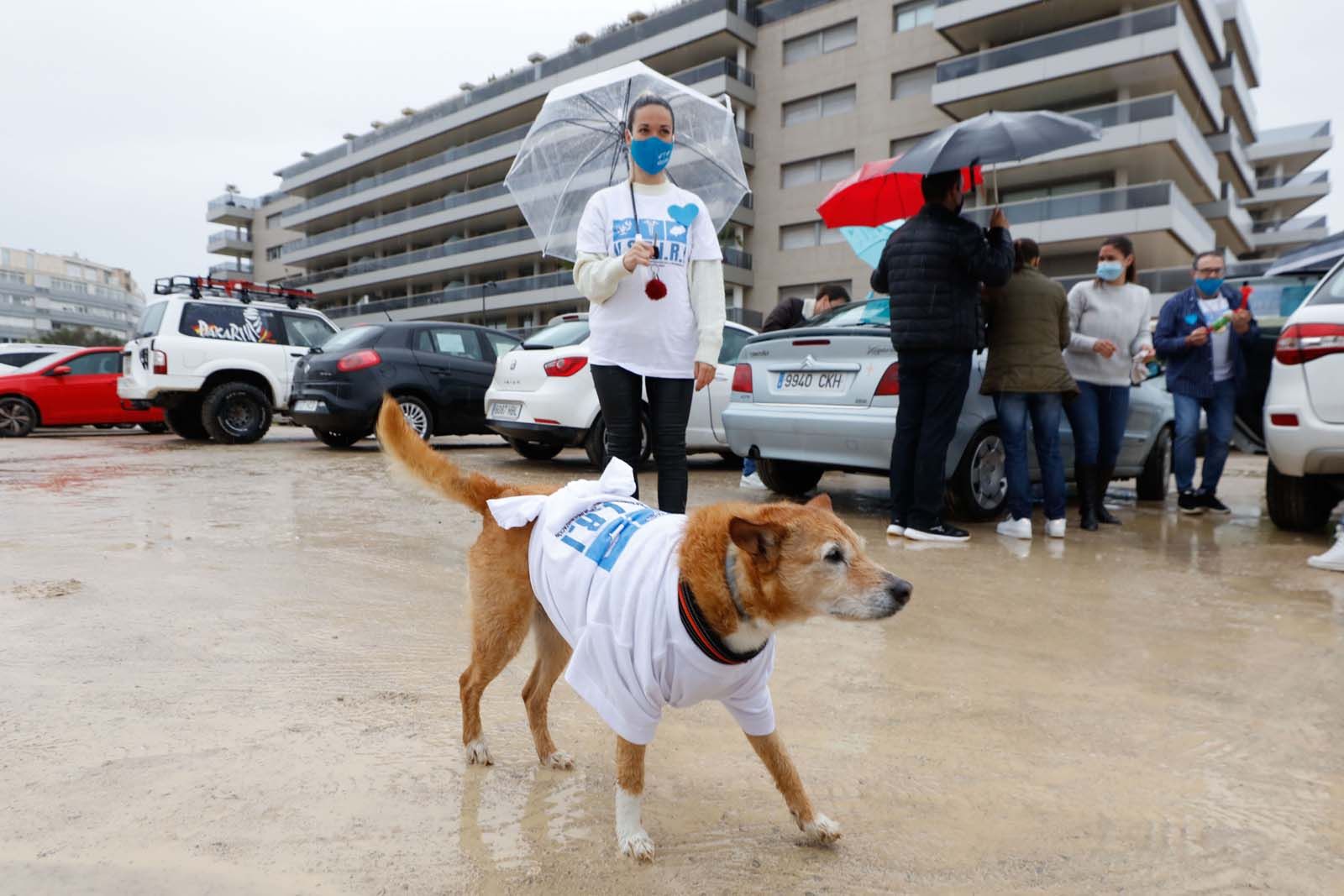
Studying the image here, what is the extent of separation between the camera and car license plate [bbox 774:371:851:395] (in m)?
5.54

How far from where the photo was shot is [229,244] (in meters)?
69.8

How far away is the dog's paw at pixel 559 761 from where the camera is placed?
212cm

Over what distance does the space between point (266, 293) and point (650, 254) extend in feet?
35.2

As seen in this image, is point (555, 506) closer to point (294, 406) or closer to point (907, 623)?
point (907, 623)

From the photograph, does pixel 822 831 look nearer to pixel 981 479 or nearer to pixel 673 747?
pixel 673 747

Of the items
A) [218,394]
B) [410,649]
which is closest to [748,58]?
[218,394]

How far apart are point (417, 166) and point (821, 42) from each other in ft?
92.8

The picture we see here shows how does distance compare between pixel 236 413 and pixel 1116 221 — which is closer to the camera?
pixel 236 413

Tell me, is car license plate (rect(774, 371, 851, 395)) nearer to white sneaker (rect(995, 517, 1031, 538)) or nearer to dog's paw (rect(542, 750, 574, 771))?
white sneaker (rect(995, 517, 1031, 538))

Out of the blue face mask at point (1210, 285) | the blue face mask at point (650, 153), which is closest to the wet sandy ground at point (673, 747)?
the blue face mask at point (650, 153)

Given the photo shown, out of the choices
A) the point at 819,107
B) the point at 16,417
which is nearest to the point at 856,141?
the point at 819,107

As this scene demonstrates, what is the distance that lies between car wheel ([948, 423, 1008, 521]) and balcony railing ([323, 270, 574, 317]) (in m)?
33.7

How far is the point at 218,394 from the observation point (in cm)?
1018

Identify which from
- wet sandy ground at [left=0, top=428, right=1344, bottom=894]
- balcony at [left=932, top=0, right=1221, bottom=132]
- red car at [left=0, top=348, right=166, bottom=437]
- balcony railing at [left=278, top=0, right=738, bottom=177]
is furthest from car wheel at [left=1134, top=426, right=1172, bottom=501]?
balcony railing at [left=278, top=0, right=738, bottom=177]
